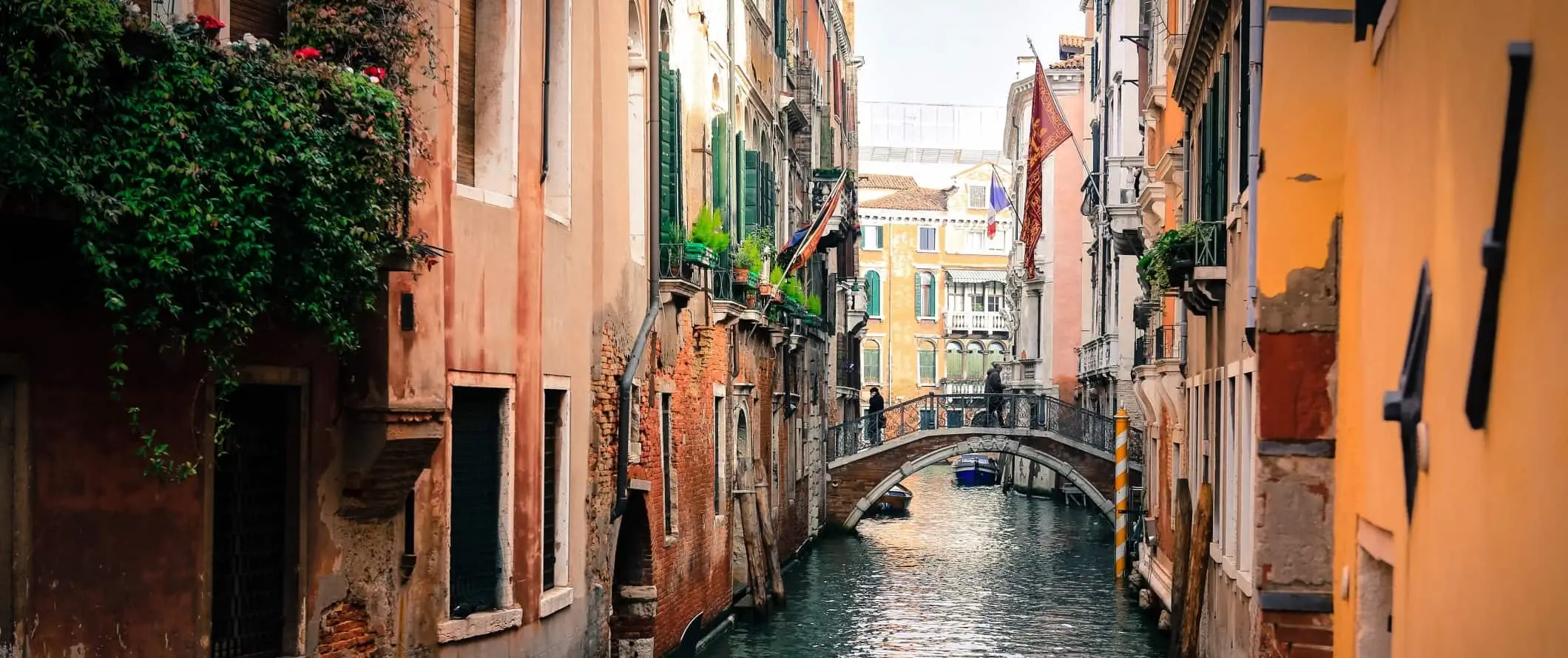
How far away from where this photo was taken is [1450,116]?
4.66 m

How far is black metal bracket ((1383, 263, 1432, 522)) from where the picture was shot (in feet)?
16.6

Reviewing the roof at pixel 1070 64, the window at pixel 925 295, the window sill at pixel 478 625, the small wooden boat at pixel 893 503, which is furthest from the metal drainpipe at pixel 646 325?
the window at pixel 925 295

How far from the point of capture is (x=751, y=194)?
1895 cm

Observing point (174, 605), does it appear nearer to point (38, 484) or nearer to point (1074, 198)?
point (38, 484)

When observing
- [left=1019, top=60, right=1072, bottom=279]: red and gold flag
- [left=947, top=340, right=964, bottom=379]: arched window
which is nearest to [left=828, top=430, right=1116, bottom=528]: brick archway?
[left=1019, top=60, right=1072, bottom=279]: red and gold flag

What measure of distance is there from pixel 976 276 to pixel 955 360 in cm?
308

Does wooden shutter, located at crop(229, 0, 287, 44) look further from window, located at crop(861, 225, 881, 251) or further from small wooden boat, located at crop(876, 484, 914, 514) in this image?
window, located at crop(861, 225, 881, 251)

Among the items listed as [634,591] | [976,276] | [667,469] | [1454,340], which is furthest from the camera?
[976,276]

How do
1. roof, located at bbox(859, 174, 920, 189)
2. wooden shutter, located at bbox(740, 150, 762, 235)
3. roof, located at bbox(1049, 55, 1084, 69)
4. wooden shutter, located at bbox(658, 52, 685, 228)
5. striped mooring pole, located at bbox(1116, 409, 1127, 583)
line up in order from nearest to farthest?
wooden shutter, located at bbox(658, 52, 685, 228) → wooden shutter, located at bbox(740, 150, 762, 235) → striped mooring pole, located at bbox(1116, 409, 1127, 583) → roof, located at bbox(1049, 55, 1084, 69) → roof, located at bbox(859, 174, 920, 189)

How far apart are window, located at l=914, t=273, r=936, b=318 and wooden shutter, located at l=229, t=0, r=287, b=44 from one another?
181 feet

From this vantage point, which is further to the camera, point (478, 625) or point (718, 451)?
point (718, 451)

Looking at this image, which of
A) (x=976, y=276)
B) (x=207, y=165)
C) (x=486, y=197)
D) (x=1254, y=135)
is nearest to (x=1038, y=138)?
(x=1254, y=135)

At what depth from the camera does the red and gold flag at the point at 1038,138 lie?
20.0 metres

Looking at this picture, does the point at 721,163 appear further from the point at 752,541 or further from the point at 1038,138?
the point at 1038,138
